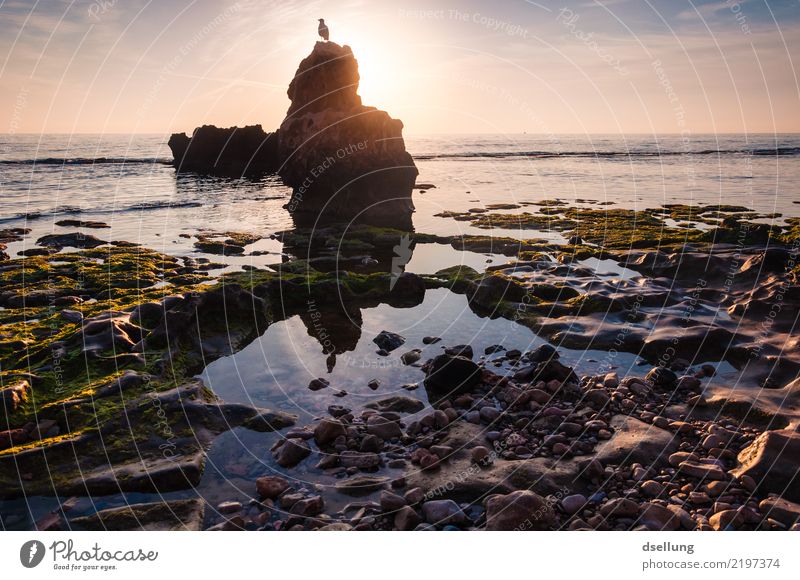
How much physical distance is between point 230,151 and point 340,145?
176 feet

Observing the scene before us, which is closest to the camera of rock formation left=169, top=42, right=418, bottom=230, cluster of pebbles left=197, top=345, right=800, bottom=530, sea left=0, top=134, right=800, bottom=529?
cluster of pebbles left=197, top=345, right=800, bottom=530

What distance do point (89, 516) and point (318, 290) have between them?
11780mm

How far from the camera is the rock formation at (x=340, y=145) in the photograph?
4384 centimetres

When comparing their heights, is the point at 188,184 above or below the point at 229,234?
above

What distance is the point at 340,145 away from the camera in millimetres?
44719

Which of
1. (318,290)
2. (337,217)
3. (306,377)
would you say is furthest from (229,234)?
(306,377)

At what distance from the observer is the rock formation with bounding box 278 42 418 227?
43.8 meters

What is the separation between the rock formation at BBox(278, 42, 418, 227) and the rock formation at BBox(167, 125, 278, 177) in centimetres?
3713

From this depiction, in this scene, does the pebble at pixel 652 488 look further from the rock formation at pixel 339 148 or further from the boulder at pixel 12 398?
the rock formation at pixel 339 148

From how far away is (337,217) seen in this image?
40281 millimetres

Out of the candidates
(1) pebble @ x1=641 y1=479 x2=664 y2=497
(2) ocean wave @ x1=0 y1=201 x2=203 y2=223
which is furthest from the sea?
(1) pebble @ x1=641 y1=479 x2=664 y2=497

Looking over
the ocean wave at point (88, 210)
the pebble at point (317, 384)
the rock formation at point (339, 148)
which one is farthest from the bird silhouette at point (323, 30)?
the pebble at point (317, 384)

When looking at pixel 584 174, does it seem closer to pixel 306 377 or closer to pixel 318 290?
pixel 318 290

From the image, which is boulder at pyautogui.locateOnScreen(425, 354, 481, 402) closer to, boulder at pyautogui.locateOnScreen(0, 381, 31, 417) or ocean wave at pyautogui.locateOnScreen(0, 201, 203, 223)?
boulder at pyautogui.locateOnScreen(0, 381, 31, 417)
